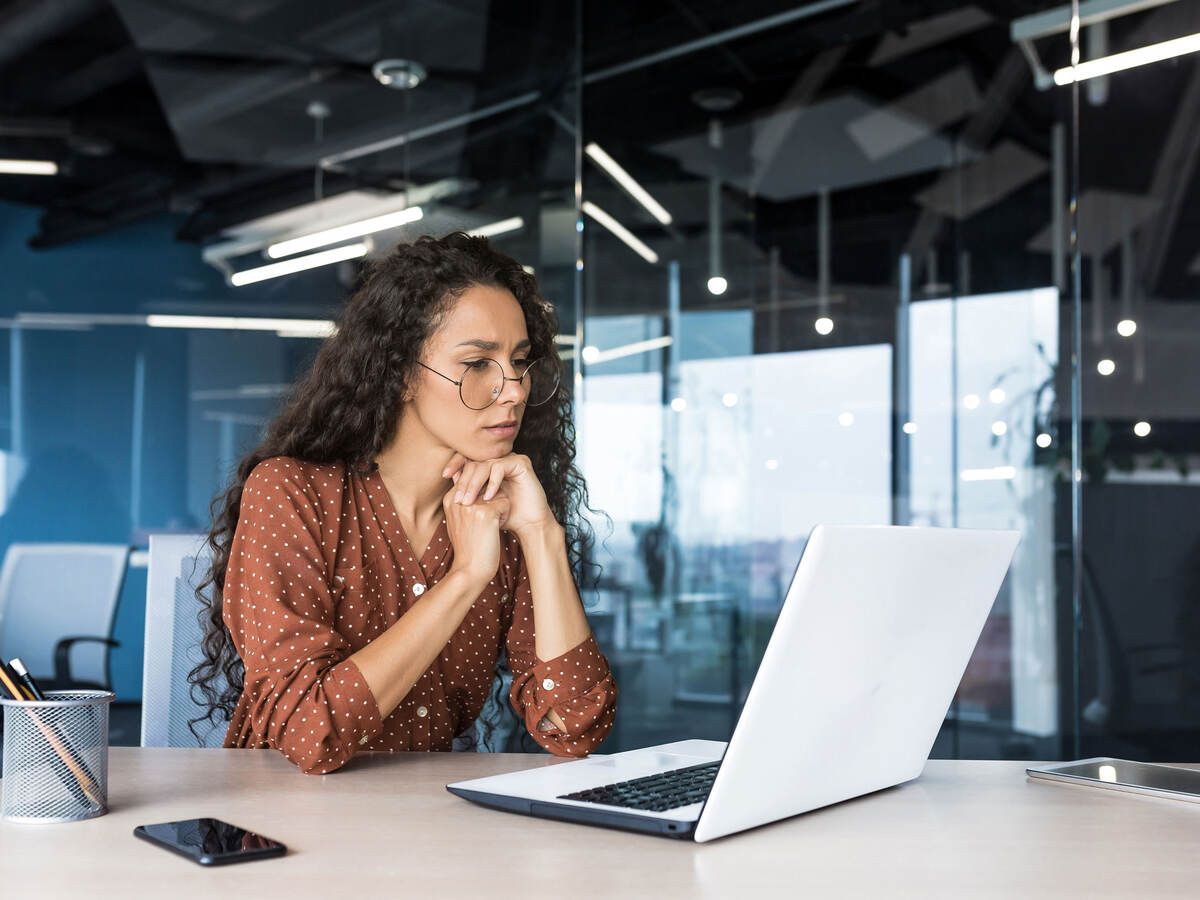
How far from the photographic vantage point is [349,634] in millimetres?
1627

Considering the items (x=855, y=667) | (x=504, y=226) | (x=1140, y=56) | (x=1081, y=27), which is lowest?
(x=855, y=667)

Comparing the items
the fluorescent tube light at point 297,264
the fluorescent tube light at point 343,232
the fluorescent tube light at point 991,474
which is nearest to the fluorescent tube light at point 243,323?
the fluorescent tube light at point 297,264

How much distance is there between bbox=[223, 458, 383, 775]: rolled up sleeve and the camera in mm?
1240

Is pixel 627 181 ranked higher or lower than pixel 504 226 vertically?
higher

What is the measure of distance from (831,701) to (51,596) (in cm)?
378

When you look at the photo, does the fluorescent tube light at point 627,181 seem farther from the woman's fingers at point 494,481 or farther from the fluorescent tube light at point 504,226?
the woman's fingers at point 494,481

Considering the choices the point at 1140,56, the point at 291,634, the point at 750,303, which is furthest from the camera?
the point at 750,303

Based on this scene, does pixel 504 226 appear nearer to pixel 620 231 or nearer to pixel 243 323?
pixel 620 231

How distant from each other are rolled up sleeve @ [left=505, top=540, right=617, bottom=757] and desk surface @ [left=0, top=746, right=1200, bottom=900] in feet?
1.14

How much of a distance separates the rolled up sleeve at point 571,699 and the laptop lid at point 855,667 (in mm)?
492

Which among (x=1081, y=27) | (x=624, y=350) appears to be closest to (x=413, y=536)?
(x=624, y=350)

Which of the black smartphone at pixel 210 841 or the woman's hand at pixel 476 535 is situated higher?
the woman's hand at pixel 476 535

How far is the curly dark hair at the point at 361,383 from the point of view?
168 centimetres

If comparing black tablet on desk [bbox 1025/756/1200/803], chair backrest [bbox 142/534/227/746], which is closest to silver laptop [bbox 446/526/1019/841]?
black tablet on desk [bbox 1025/756/1200/803]
